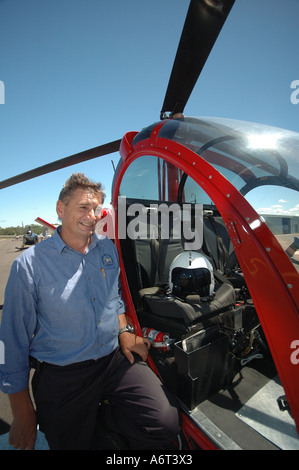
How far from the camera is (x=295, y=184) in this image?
44.7 inches

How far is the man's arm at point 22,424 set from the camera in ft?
3.83

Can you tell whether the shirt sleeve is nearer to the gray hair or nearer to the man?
the man

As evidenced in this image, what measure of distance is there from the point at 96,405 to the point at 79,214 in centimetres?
117

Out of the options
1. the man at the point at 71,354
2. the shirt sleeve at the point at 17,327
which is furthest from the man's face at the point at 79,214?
the shirt sleeve at the point at 17,327

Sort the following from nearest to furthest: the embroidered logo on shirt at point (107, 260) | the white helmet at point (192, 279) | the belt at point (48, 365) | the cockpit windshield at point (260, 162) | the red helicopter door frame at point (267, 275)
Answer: the red helicopter door frame at point (267, 275), the cockpit windshield at point (260, 162), the belt at point (48, 365), the embroidered logo on shirt at point (107, 260), the white helmet at point (192, 279)

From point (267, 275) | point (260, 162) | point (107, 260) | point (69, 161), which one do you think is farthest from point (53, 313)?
point (69, 161)

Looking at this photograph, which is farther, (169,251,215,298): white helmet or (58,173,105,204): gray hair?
(169,251,215,298): white helmet

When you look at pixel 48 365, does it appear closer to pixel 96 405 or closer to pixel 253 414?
pixel 96 405

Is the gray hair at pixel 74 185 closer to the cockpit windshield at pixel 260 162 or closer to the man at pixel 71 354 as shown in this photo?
the man at pixel 71 354

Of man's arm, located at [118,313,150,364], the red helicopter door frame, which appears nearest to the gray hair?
the red helicopter door frame

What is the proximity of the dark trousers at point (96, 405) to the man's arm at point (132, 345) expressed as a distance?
14cm

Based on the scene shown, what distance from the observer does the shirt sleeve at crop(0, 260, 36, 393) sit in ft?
3.89

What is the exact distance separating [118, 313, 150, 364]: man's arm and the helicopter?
0.26 feet
